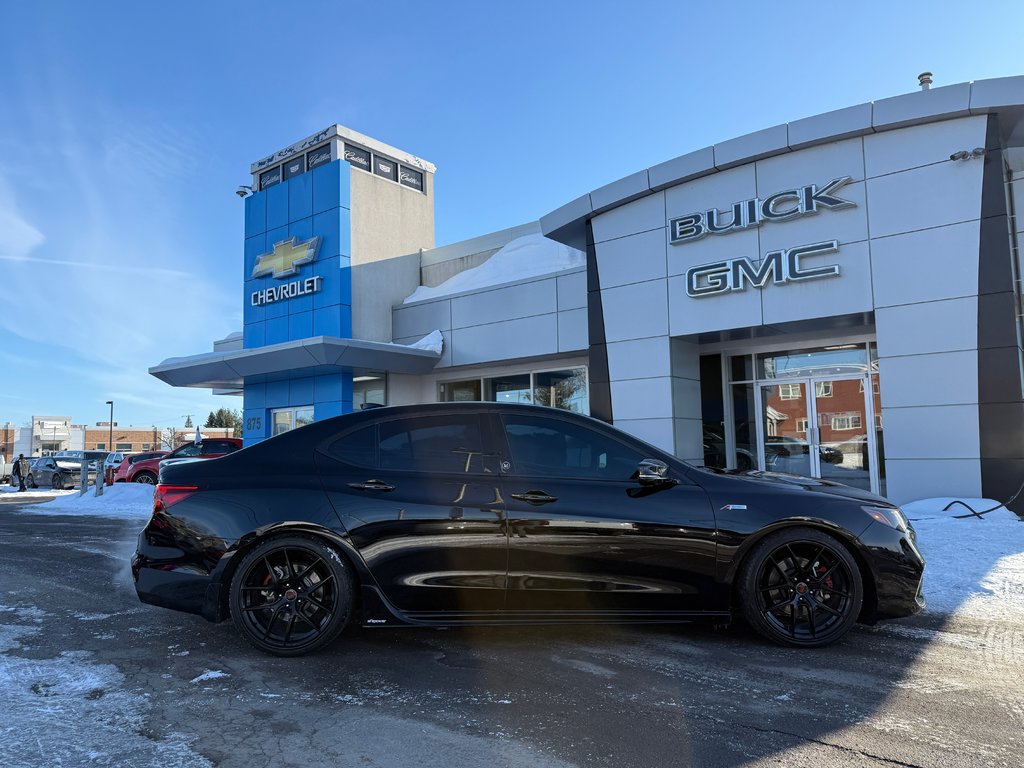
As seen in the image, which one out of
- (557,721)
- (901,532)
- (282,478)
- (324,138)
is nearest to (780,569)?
(901,532)

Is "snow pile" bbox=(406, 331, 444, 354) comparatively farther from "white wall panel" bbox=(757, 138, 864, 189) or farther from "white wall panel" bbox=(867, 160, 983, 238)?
"white wall panel" bbox=(867, 160, 983, 238)

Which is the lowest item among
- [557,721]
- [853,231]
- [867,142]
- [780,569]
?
[557,721]

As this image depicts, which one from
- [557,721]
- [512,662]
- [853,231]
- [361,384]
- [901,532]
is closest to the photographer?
[557,721]

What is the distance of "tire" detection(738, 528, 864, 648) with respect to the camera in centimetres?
434

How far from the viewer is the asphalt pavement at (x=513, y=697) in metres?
2.98

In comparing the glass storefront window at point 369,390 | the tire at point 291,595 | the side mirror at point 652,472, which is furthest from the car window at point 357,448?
the glass storefront window at point 369,390

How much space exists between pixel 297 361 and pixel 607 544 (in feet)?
45.0

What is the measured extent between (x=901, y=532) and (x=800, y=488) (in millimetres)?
646

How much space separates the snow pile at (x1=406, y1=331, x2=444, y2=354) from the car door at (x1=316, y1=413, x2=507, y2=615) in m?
12.9

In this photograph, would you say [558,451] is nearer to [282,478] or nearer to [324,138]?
[282,478]

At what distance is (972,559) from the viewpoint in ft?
22.4

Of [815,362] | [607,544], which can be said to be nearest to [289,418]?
[815,362]

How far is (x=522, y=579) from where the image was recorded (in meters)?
4.25

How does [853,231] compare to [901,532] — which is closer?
[901,532]
